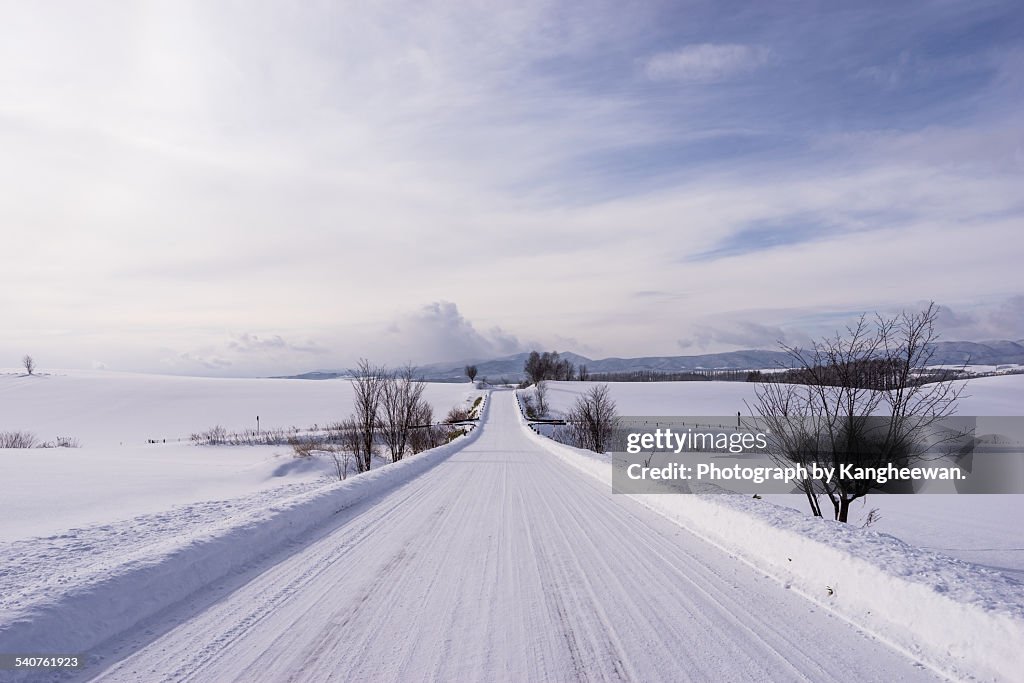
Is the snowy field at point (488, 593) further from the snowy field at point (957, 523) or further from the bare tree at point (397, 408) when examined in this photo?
the bare tree at point (397, 408)

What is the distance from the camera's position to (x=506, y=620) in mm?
5031

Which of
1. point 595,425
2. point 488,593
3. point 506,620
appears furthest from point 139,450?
point 506,620

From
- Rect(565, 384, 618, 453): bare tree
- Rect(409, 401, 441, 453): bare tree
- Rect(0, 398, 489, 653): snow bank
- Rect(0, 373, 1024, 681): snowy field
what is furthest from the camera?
Rect(409, 401, 441, 453): bare tree

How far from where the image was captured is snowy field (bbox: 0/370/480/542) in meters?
13.8

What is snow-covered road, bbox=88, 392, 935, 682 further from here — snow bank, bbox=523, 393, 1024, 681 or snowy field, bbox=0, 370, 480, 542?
snowy field, bbox=0, 370, 480, 542

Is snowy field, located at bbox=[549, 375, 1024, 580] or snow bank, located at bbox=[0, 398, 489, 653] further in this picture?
snowy field, located at bbox=[549, 375, 1024, 580]

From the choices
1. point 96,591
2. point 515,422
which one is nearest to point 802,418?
point 96,591

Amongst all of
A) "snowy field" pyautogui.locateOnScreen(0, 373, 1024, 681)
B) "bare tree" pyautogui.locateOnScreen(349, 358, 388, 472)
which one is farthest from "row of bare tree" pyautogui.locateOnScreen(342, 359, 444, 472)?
"snowy field" pyautogui.locateOnScreen(0, 373, 1024, 681)

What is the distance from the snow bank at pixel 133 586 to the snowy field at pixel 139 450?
10.2ft

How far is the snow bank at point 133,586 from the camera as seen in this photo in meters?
4.52

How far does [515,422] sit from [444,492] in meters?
37.2

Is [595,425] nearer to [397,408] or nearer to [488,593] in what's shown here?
[397,408]

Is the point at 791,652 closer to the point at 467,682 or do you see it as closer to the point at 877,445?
the point at 467,682

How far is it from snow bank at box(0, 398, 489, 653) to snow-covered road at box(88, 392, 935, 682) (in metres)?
0.30
